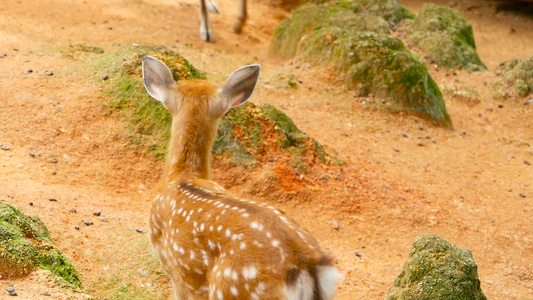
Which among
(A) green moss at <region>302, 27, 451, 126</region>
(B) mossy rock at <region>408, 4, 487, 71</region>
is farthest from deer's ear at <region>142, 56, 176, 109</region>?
(B) mossy rock at <region>408, 4, 487, 71</region>

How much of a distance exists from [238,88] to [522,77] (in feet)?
26.5

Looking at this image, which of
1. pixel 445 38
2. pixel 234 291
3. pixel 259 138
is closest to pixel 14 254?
pixel 234 291

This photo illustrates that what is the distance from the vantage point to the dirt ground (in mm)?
5750

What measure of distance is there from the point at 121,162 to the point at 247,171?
4.28 feet

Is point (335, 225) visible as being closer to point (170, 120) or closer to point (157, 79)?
point (170, 120)

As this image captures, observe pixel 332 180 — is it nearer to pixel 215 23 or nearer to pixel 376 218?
pixel 376 218

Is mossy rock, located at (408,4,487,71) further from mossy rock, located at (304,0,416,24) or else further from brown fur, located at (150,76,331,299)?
brown fur, located at (150,76,331,299)

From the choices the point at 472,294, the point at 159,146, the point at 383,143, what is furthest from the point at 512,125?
the point at 472,294

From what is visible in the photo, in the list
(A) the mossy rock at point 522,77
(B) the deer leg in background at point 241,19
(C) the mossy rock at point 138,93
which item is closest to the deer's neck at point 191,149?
(C) the mossy rock at point 138,93

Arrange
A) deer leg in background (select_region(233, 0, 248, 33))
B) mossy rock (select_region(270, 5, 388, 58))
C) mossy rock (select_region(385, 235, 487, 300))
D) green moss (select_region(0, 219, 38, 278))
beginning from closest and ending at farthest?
1. green moss (select_region(0, 219, 38, 278))
2. mossy rock (select_region(385, 235, 487, 300))
3. mossy rock (select_region(270, 5, 388, 58))
4. deer leg in background (select_region(233, 0, 248, 33))

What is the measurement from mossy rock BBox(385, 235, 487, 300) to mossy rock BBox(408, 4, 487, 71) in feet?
26.3

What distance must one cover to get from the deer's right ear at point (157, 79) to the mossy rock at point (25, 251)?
128 centimetres

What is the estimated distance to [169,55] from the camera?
7.83m

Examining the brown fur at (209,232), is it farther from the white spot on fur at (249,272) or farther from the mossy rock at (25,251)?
the mossy rock at (25,251)
